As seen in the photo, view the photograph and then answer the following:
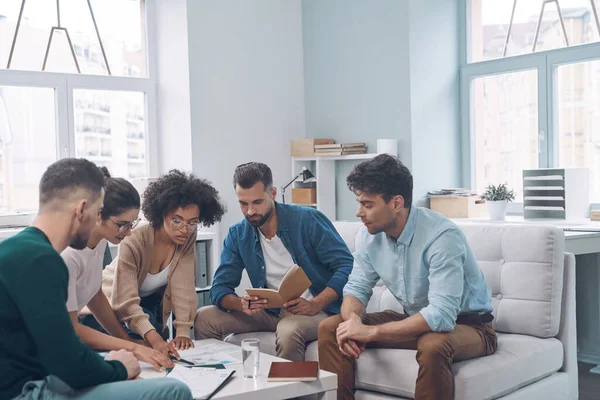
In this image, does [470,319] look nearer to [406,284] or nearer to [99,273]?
[406,284]

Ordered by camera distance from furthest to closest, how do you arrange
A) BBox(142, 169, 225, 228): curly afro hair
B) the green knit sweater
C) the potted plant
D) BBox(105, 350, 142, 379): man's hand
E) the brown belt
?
the potted plant, BBox(142, 169, 225, 228): curly afro hair, the brown belt, BBox(105, 350, 142, 379): man's hand, the green knit sweater

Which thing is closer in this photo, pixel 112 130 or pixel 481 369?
pixel 481 369

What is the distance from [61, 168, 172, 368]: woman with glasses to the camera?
2.45 metres

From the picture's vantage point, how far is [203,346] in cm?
287

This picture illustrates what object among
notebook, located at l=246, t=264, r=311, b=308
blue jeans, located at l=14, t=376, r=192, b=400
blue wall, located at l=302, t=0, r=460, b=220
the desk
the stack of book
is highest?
blue wall, located at l=302, t=0, r=460, b=220

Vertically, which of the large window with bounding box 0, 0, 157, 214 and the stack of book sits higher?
the large window with bounding box 0, 0, 157, 214

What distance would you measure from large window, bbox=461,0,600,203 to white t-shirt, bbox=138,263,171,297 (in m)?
2.78

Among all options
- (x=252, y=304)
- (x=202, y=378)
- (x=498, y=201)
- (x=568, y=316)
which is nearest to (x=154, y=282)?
(x=252, y=304)

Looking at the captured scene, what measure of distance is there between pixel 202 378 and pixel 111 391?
0.52 meters

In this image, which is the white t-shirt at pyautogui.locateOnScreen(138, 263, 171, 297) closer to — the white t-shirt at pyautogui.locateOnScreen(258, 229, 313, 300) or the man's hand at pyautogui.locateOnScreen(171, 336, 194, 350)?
the man's hand at pyautogui.locateOnScreen(171, 336, 194, 350)

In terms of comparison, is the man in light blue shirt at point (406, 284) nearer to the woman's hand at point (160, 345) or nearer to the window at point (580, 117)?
the woman's hand at point (160, 345)

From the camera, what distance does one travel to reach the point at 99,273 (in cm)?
265

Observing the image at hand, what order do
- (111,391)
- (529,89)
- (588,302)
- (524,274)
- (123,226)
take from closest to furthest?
(111,391) < (123,226) < (524,274) < (588,302) < (529,89)

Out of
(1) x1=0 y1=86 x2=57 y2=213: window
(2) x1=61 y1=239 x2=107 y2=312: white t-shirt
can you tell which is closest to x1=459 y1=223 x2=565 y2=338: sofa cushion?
(2) x1=61 y1=239 x2=107 y2=312: white t-shirt
